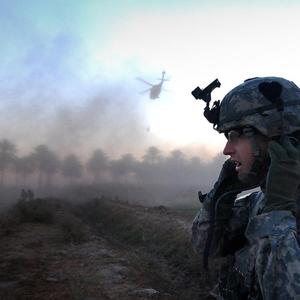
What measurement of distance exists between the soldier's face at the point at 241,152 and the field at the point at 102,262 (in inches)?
295

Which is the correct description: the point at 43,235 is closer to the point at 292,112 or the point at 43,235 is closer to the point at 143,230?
the point at 143,230

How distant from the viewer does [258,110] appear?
2.63 m

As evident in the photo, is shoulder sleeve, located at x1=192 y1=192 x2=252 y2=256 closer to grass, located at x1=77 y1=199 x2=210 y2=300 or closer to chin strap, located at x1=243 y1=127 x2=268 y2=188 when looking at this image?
chin strap, located at x1=243 y1=127 x2=268 y2=188

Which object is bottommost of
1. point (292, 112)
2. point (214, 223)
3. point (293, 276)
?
point (293, 276)

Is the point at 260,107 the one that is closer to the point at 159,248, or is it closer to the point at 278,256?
the point at 278,256

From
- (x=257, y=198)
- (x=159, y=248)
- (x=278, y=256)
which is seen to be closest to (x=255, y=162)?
(x=257, y=198)

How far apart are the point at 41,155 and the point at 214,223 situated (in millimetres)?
67715

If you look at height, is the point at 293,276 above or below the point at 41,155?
below

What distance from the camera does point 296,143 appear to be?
95.3 inches

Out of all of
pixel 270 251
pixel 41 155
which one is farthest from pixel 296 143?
pixel 41 155

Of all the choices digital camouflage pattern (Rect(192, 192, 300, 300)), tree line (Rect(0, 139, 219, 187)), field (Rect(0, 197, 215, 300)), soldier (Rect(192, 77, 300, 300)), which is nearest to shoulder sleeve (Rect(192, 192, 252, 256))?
soldier (Rect(192, 77, 300, 300))

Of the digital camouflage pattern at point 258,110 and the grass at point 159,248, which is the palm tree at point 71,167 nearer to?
the grass at point 159,248

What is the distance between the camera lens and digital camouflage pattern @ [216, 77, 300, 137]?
247 centimetres

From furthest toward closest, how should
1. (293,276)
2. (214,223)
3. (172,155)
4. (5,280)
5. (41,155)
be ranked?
(172,155), (41,155), (5,280), (214,223), (293,276)
